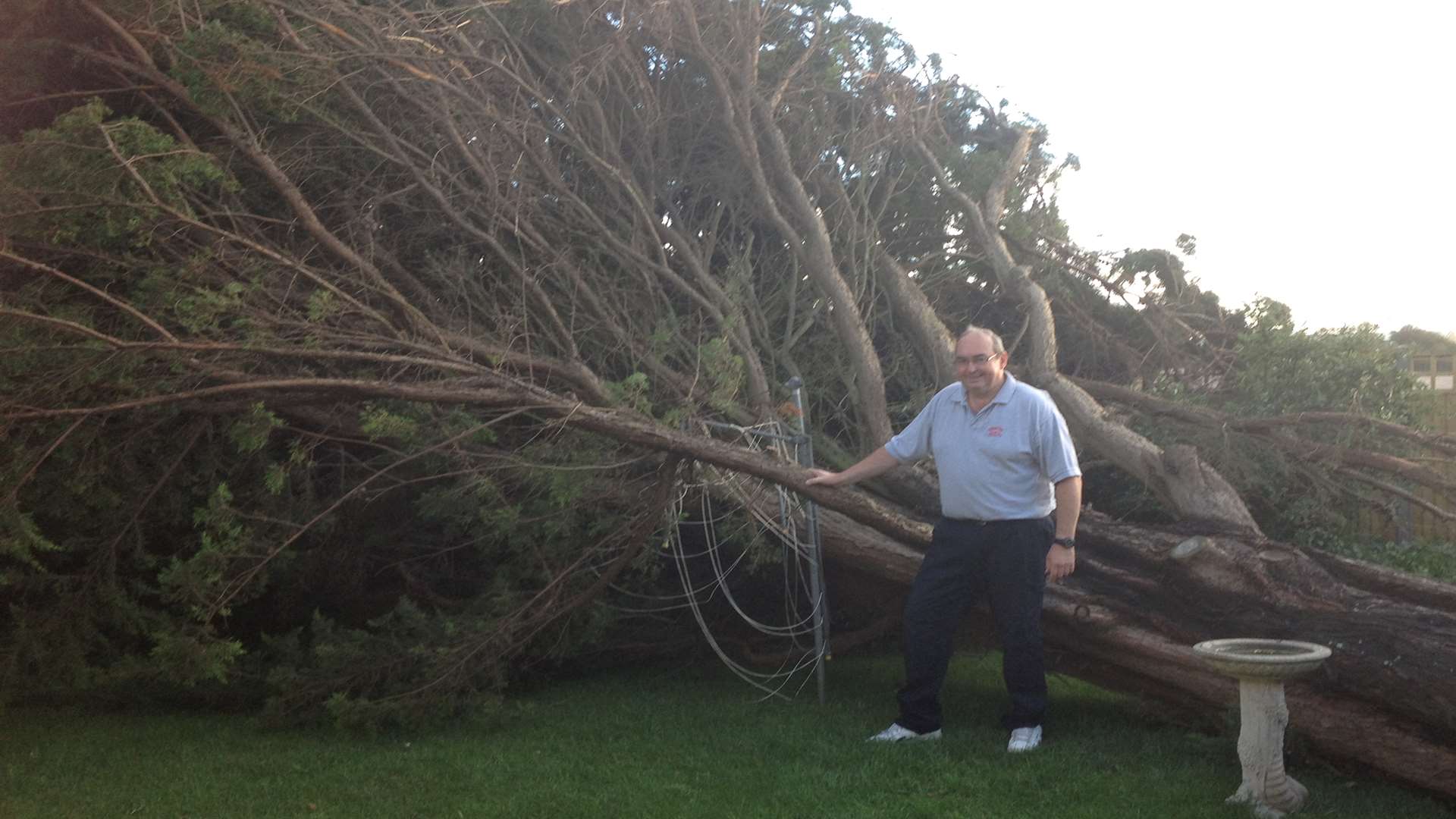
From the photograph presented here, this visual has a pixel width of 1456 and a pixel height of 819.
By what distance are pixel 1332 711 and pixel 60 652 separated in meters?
5.82

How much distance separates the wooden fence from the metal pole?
352 cm

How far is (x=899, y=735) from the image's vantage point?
5.27 meters

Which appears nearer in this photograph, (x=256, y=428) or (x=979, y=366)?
(x=979, y=366)

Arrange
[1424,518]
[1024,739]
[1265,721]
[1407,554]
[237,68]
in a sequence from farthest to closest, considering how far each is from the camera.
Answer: [1424,518]
[1407,554]
[237,68]
[1024,739]
[1265,721]

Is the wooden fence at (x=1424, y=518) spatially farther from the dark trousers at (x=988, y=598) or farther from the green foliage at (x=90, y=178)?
the green foliage at (x=90, y=178)

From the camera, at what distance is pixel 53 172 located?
514 cm

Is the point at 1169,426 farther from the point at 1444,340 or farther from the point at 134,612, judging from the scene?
the point at 134,612

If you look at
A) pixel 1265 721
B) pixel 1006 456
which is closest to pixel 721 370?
pixel 1006 456

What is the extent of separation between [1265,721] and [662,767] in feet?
7.72

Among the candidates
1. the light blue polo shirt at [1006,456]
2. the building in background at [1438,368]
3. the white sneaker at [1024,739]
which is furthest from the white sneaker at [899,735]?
the building in background at [1438,368]

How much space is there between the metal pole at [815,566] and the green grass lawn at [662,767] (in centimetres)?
25

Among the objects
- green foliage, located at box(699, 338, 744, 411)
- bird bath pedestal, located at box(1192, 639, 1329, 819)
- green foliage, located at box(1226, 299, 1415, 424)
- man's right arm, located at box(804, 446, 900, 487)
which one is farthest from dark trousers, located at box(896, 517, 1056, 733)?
green foliage, located at box(1226, 299, 1415, 424)

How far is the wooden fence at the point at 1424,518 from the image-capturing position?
754 centimetres

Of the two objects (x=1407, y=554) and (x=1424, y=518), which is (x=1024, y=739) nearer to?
(x=1407, y=554)
